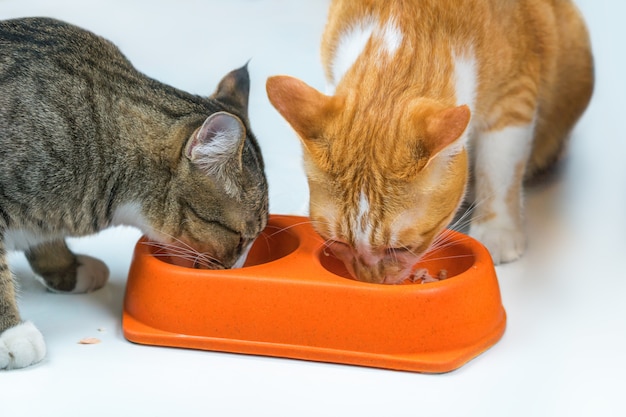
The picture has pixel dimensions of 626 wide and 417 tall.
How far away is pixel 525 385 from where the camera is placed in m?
1.93

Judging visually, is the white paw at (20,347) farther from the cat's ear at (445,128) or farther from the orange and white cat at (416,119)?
the cat's ear at (445,128)

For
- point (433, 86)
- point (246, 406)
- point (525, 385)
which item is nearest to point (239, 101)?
point (433, 86)

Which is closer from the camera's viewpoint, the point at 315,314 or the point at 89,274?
the point at 315,314

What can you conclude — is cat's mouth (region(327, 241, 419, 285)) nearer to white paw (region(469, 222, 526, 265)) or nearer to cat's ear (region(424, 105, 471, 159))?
cat's ear (region(424, 105, 471, 159))

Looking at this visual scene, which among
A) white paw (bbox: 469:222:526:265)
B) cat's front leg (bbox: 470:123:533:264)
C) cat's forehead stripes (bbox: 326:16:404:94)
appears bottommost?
white paw (bbox: 469:222:526:265)

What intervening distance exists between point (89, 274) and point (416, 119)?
1027mm

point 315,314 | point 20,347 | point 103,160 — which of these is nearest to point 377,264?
point 315,314

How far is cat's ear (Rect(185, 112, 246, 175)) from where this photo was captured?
1.99 m

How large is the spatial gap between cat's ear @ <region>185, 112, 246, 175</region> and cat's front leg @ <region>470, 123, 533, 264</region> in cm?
80

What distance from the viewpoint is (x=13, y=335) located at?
197 cm

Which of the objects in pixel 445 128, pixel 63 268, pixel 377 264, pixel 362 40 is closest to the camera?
pixel 445 128

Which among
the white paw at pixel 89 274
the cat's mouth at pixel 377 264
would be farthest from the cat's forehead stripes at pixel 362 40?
the white paw at pixel 89 274

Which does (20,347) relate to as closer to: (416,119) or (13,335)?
(13,335)

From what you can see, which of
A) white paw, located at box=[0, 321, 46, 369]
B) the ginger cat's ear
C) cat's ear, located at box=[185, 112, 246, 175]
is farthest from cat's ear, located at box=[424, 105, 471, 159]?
white paw, located at box=[0, 321, 46, 369]
